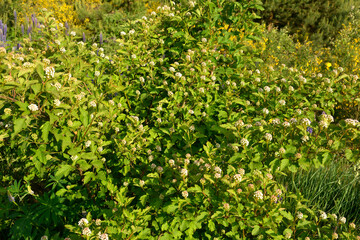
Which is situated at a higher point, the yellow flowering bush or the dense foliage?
the dense foliage

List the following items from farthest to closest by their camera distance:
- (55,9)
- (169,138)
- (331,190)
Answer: (55,9), (331,190), (169,138)

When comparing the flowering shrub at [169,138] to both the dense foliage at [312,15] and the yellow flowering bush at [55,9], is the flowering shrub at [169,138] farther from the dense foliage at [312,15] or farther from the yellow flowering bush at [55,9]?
the dense foliage at [312,15]

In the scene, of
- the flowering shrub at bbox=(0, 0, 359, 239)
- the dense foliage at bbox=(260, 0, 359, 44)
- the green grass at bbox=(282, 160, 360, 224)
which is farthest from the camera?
the dense foliage at bbox=(260, 0, 359, 44)

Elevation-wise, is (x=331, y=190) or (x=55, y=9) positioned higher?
(x=331, y=190)

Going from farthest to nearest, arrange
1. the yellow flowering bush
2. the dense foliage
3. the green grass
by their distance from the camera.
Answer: the dense foliage, the yellow flowering bush, the green grass

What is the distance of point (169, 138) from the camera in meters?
2.45

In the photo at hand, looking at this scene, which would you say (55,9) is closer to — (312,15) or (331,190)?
(312,15)

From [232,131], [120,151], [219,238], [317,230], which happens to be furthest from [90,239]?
[317,230]

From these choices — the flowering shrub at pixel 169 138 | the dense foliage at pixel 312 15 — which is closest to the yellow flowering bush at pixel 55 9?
the flowering shrub at pixel 169 138

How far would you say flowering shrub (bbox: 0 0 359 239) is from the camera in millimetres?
1836

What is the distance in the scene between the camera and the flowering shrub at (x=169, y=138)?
1.84 metres

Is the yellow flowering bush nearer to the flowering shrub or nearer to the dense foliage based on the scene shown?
the flowering shrub

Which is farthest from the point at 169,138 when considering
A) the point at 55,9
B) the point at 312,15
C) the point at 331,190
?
the point at 312,15

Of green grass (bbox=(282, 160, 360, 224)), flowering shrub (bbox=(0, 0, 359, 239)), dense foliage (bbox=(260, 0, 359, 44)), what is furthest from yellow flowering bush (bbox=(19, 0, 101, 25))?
green grass (bbox=(282, 160, 360, 224))
